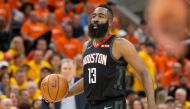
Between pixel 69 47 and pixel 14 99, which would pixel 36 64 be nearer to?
pixel 69 47

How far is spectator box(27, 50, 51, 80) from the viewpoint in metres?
11.8

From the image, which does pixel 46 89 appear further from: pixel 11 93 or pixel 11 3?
pixel 11 3

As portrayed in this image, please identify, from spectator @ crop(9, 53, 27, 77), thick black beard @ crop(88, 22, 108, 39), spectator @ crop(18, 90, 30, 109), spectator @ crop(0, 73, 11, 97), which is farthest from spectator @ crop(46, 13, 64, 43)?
thick black beard @ crop(88, 22, 108, 39)

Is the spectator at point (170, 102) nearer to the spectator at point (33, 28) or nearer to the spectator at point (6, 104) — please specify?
the spectator at point (6, 104)

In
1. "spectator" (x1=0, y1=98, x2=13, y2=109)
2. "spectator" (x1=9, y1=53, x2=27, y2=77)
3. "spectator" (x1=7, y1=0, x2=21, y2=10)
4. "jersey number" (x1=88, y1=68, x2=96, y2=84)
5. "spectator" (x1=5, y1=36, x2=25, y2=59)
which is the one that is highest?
"spectator" (x1=7, y1=0, x2=21, y2=10)

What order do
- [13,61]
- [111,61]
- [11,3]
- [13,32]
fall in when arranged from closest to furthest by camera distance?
[111,61] < [13,61] < [13,32] < [11,3]

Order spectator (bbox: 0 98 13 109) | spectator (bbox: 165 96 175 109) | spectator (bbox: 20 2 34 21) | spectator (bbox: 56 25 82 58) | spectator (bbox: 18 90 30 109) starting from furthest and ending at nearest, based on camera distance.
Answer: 1. spectator (bbox: 20 2 34 21)
2. spectator (bbox: 56 25 82 58)
3. spectator (bbox: 165 96 175 109)
4. spectator (bbox: 18 90 30 109)
5. spectator (bbox: 0 98 13 109)

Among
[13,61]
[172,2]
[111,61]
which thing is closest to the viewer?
[172,2]

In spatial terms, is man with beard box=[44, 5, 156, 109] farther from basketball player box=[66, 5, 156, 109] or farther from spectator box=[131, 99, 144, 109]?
spectator box=[131, 99, 144, 109]

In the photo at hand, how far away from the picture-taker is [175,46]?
2707 mm

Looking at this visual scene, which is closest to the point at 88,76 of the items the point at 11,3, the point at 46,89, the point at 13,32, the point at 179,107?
the point at 46,89

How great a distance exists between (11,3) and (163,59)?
4138 millimetres

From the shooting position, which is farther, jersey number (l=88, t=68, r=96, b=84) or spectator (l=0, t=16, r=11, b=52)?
spectator (l=0, t=16, r=11, b=52)

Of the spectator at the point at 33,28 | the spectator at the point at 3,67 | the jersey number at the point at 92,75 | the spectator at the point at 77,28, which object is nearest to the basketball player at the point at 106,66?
the jersey number at the point at 92,75
